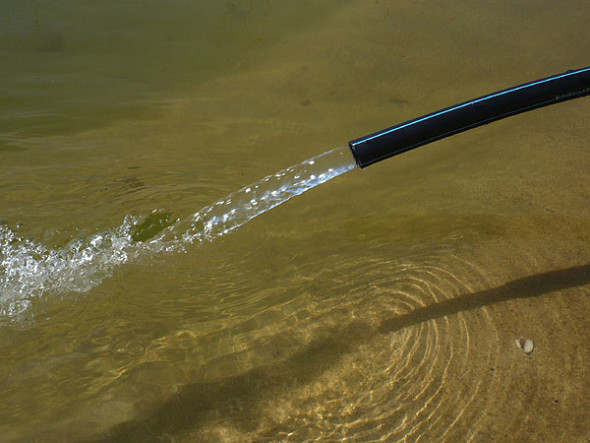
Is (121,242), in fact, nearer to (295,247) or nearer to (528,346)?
(295,247)

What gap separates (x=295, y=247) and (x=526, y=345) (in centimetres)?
89

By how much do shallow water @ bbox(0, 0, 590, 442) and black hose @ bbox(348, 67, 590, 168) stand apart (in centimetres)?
55

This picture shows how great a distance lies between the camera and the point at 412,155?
8.54 feet

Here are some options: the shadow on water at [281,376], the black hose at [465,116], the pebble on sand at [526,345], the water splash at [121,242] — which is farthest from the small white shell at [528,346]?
the water splash at [121,242]

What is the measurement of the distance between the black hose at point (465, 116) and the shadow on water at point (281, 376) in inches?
23.0

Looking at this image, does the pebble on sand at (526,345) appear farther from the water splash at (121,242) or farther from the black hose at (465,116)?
the water splash at (121,242)

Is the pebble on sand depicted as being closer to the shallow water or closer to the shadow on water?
the shallow water

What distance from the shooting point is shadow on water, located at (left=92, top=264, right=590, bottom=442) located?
1.59 m

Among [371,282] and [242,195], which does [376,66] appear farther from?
[371,282]

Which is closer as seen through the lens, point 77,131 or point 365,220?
point 365,220

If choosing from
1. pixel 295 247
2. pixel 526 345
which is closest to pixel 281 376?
pixel 295 247

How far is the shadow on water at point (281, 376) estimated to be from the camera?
159 cm

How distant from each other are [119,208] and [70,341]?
2.40 ft

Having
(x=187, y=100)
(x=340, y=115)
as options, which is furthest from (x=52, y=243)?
(x=340, y=115)
